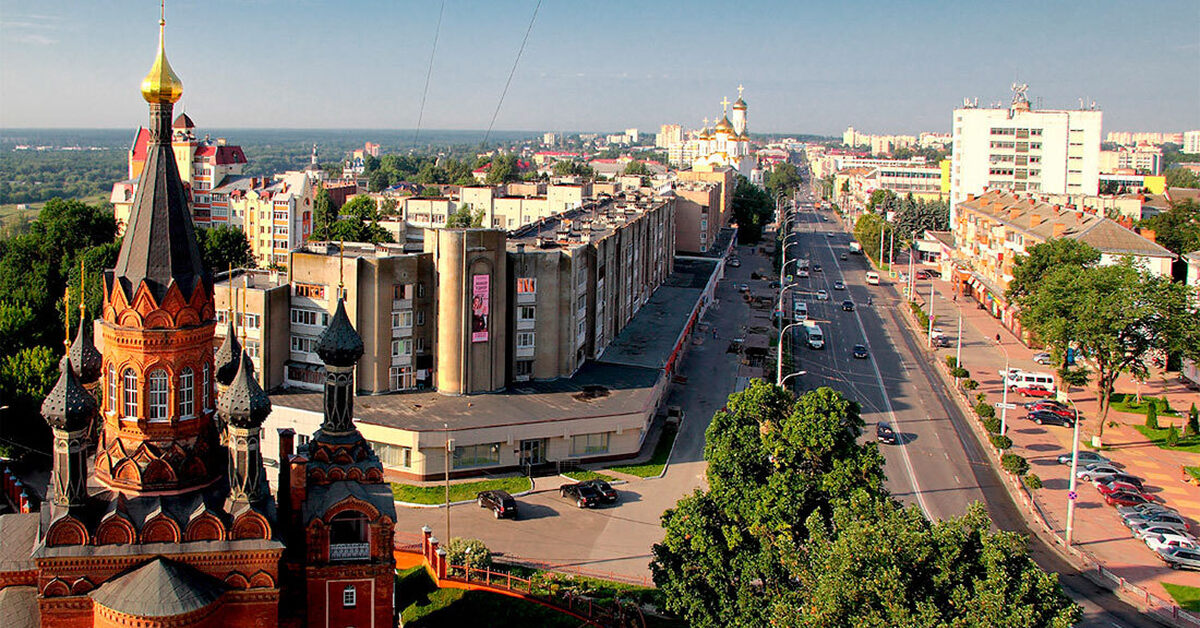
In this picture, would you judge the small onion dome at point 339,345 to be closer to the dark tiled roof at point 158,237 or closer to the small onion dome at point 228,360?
the small onion dome at point 228,360

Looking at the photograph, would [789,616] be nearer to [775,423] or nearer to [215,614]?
[775,423]

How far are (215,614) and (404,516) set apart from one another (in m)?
20.9

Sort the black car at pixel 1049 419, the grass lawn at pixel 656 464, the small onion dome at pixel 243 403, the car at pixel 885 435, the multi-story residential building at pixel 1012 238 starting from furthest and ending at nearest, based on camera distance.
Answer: the multi-story residential building at pixel 1012 238, the black car at pixel 1049 419, the car at pixel 885 435, the grass lawn at pixel 656 464, the small onion dome at pixel 243 403

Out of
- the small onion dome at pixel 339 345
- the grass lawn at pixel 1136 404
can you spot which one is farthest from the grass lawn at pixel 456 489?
the grass lawn at pixel 1136 404

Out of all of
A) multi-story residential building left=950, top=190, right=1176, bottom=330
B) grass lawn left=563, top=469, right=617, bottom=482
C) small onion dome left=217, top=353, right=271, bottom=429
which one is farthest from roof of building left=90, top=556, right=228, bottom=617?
multi-story residential building left=950, top=190, right=1176, bottom=330

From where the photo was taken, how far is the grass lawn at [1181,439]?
57688mm

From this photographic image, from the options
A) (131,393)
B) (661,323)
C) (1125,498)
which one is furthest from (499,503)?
(661,323)

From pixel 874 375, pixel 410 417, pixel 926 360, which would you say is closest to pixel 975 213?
pixel 926 360

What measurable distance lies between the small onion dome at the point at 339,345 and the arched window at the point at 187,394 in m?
4.34

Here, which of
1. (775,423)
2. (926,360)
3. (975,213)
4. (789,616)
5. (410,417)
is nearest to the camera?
(789,616)

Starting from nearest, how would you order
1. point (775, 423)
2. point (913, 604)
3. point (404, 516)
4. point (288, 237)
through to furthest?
point (913, 604)
point (775, 423)
point (404, 516)
point (288, 237)

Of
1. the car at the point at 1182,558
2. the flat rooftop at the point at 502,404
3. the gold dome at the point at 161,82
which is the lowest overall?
the car at the point at 1182,558

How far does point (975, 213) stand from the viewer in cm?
11462

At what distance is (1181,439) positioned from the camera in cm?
5878
